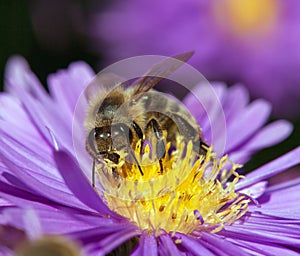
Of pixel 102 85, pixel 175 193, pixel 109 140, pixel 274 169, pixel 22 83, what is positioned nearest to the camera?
pixel 109 140

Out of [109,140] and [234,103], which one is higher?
[234,103]

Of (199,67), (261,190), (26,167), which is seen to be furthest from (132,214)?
(199,67)

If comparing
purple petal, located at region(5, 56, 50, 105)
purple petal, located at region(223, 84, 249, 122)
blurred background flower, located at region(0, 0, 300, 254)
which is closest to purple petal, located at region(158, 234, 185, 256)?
purple petal, located at region(5, 56, 50, 105)

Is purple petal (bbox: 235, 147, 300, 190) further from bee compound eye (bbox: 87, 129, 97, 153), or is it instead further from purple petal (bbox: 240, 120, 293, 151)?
bee compound eye (bbox: 87, 129, 97, 153)

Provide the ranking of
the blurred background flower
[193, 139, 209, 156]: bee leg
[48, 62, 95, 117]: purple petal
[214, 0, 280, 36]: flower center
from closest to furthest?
[193, 139, 209, 156]: bee leg
[48, 62, 95, 117]: purple petal
the blurred background flower
[214, 0, 280, 36]: flower center

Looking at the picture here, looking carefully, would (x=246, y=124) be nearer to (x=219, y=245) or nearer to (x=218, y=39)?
(x=219, y=245)

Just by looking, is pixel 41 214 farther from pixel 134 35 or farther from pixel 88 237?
pixel 134 35

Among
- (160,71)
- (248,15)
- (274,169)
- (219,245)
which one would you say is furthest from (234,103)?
(248,15)
